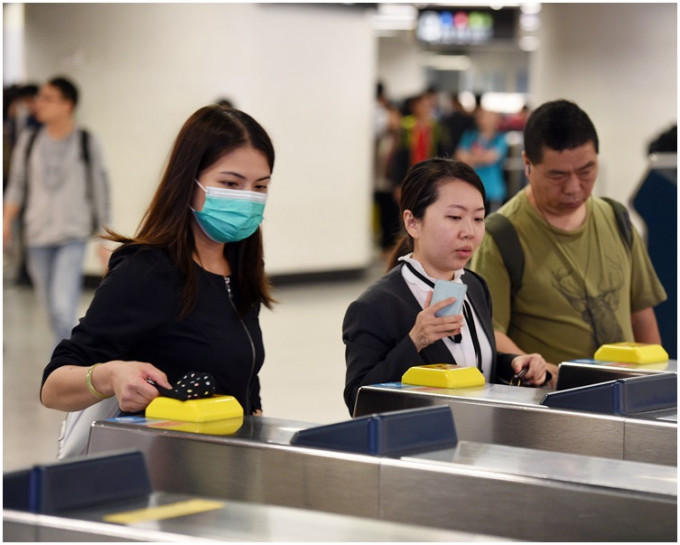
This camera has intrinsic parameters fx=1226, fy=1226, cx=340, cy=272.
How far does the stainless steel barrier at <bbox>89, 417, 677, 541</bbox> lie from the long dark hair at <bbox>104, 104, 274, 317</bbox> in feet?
1.77

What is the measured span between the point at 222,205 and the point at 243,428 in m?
0.61

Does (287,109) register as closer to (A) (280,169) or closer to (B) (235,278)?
(A) (280,169)

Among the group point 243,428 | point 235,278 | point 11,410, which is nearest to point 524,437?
point 243,428

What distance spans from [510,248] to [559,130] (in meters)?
0.36

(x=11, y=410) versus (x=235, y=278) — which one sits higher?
(x=235, y=278)

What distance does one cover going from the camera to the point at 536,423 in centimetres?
229

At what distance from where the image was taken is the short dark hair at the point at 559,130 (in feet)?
11.2

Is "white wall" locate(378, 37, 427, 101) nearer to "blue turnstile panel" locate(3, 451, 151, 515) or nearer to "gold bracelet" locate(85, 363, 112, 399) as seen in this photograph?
"gold bracelet" locate(85, 363, 112, 399)

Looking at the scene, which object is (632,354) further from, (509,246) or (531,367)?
(509,246)

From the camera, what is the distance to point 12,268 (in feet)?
42.4

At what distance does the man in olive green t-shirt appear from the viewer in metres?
3.42

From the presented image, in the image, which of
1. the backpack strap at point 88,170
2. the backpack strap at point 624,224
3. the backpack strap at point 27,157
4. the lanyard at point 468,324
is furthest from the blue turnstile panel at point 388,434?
the backpack strap at point 27,157

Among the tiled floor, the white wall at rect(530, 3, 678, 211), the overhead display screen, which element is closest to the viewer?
the tiled floor

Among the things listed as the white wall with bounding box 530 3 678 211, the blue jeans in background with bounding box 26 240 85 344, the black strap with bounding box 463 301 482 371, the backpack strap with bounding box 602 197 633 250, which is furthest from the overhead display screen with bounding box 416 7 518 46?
the black strap with bounding box 463 301 482 371
